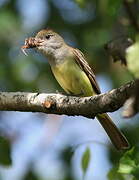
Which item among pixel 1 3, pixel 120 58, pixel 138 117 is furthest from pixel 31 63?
pixel 120 58

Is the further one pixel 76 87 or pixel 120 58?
pixel 76 87

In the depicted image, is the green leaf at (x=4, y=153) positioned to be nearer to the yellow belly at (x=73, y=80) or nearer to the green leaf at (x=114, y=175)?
the green leaf at (x=114, y=175)

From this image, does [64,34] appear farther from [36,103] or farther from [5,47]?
[36,103]

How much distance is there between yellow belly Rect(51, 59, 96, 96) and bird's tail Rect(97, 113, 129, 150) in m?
0.29

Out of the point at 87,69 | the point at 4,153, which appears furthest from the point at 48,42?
the point at 4,153

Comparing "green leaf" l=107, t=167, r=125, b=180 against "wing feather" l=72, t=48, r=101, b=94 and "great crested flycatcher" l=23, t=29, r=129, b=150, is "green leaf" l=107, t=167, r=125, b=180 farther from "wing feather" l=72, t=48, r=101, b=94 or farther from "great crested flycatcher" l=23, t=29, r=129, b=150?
"wing feather" l=72, t=48, r=101, b=94

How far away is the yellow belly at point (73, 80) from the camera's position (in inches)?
200

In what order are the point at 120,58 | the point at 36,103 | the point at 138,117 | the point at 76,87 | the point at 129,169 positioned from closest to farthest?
1. the point at 129,169
2. the point at 36,103
3. the point at 120,58
4. the point at 76,87
5. the point at 138,117

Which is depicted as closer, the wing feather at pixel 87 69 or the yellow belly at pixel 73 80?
the yellow belly at pixel 73 80

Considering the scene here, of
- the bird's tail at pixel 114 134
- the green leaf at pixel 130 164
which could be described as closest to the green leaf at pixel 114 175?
the green leaf at pixel 130 164

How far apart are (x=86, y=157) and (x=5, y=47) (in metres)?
3.93

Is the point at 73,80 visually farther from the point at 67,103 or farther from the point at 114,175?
the point at 114,175

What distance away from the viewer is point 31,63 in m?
6.95

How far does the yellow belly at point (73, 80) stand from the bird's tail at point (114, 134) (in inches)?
11.5
